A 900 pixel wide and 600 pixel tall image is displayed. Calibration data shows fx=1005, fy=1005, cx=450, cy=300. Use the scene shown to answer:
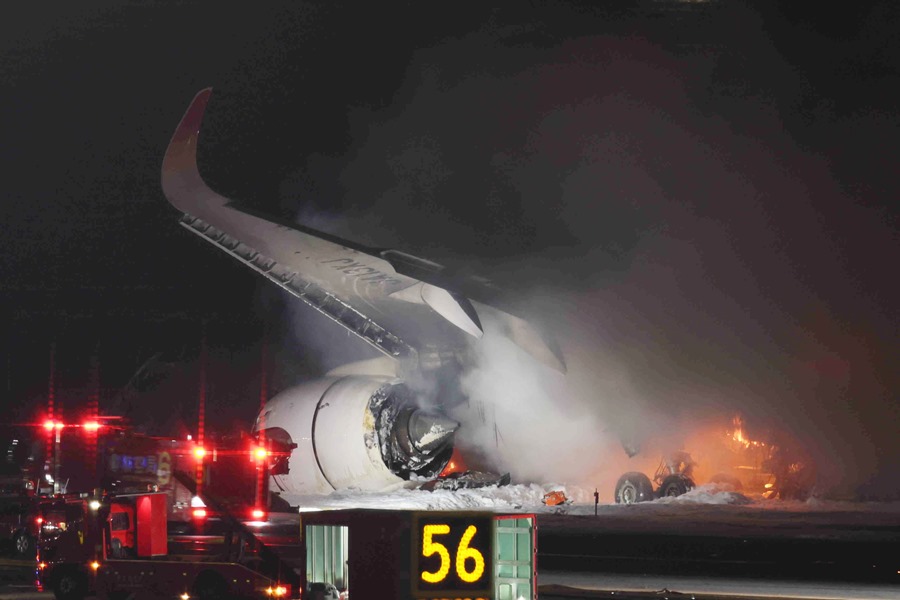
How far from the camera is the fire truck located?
8250 millimetres

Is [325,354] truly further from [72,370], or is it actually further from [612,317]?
[72,370]

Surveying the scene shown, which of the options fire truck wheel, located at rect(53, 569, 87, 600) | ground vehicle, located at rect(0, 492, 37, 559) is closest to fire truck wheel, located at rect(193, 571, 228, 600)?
fire truck wheel, located at rect(53, 569, 87, 600)

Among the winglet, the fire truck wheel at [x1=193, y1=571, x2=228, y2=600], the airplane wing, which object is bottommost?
the fire truck wheel at [x1=193, y1=571, x2=228, y2=600]

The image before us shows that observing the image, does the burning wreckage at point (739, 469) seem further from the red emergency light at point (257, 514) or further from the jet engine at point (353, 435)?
the red emergency light at point (257, 514)

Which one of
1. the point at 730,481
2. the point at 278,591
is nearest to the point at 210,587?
the point at 278,591

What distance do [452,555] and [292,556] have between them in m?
6.57

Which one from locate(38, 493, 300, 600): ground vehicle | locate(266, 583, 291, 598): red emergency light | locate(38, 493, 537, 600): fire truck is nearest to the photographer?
locate(38, 493, 537, 600): fire truck

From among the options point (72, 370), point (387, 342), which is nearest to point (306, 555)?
point (387, 342)

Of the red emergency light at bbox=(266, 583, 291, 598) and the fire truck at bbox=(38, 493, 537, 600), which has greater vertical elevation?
the fire truck at bbox=(38, 493, 537, 600)

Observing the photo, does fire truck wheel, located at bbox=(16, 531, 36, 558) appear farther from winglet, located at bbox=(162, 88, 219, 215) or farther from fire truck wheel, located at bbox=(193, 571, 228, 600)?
winglet, located at bbox=(162, 88, 219, 215)

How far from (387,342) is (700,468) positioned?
25.7 feet

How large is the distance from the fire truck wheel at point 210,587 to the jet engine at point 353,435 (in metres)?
9.89

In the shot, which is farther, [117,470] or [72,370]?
[72,370]

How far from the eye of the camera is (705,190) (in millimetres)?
22016
